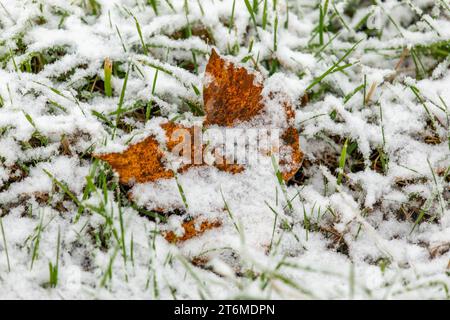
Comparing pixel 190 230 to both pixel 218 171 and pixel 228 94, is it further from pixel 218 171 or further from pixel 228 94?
pixel 228 94

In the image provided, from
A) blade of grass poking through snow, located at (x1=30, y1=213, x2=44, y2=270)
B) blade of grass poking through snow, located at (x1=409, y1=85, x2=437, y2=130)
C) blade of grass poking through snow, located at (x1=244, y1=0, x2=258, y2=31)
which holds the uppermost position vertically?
blade of grass poking through snow, located at (x1=244, y1=0, x2=258, y2=31)

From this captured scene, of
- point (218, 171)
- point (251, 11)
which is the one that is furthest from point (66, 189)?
point (251, 11)

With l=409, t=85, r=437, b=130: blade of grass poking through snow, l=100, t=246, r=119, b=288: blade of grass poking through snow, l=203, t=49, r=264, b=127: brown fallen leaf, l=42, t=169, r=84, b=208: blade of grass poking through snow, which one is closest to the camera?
l=100, t=246, r=119, b=288: blade of grass poking through snow

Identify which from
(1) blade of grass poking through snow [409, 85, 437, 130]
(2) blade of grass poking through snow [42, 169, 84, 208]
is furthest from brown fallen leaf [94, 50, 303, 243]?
(1) blade of grass poking through snow [409, 85, 437, 130]

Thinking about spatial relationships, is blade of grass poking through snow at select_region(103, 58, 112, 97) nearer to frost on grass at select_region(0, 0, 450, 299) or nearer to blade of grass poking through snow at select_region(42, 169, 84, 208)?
frost on grass at select_region(0, 0, 450, 299)

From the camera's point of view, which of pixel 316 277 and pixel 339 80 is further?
pixel 339 80

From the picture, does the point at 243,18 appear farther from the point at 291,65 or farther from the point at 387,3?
the point at 387,3

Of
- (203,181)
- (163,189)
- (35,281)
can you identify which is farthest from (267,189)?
(35,281)
